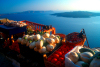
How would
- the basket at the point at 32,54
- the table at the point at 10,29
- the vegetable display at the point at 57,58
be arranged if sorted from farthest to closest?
the table at the point at 10,29 < the basket at the point at 32,54 < the vegetable display at the point at 57,58

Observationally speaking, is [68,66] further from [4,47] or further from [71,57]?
[4,47]

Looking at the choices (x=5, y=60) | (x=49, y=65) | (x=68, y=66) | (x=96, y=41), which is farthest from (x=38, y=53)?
(x=96, y=41)

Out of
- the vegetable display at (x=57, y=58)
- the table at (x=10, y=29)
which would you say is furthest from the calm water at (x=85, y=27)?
the table at (x=10, y=29)

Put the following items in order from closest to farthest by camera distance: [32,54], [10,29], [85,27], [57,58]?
[57,58] < [32,54] < [10,29] < [85,27]

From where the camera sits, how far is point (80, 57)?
117cm

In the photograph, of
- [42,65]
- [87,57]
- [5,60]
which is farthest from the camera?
[5,60]

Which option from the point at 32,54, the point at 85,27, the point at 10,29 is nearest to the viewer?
the point at 32,54

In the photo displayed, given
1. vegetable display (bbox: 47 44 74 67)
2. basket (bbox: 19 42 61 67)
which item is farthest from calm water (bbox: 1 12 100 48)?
basket (bbox: 19 42 61 67)

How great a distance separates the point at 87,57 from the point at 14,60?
222 centimetres

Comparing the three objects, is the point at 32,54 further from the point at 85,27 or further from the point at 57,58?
the point at 85,27

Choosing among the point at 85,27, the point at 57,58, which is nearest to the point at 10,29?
the point at 57,58

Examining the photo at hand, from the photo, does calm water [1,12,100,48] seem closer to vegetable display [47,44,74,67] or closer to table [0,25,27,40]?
vegetable display [47,44,74,67]

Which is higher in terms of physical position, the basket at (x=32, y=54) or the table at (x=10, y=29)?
the table at (x=10, y=29)

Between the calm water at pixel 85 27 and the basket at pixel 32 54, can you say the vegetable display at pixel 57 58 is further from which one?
the calm water at pixel 85 27
